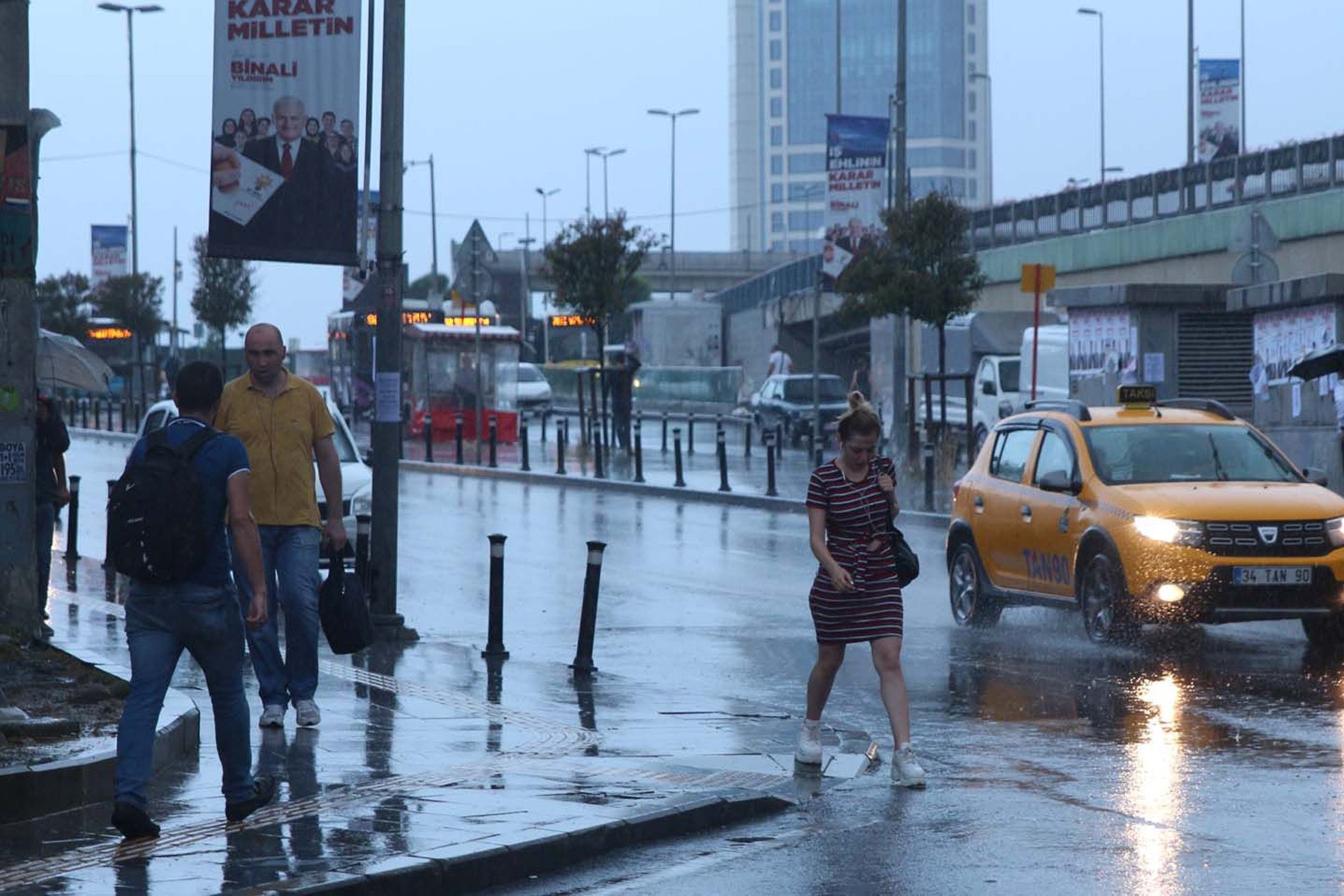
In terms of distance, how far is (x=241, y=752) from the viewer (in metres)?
8.16

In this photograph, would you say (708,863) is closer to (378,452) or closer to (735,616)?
(378,452)

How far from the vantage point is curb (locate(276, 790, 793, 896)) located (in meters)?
7.19

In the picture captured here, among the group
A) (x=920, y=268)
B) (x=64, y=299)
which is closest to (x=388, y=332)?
(x=920, y=268)

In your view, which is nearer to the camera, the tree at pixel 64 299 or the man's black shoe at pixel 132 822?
the man's black shoe at pixel 132 822

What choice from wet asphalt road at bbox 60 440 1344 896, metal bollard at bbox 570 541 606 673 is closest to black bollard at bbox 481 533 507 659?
wet asphalt road at bbox 60 440 1344 896

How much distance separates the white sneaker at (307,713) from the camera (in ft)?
35.2

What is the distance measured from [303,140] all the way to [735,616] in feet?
17.6

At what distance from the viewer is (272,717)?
34.7ft

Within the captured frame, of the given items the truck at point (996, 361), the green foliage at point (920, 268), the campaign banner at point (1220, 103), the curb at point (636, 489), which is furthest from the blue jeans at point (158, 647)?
the campaign banner at point (1220, 103)

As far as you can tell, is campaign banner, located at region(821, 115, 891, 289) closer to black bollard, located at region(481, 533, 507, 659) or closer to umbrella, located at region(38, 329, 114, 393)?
umbrella, located at region(38, 329, 114, 393)

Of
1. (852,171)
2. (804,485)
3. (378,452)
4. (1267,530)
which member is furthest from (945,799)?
→ (852,171)

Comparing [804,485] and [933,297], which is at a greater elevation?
[933,297]

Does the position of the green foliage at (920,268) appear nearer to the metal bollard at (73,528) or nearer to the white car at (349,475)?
the white car at (349,475)

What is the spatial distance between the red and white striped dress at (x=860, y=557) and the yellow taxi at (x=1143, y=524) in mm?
4730
